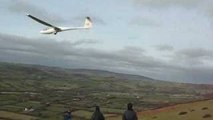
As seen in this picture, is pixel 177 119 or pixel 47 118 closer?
pixel 177 119

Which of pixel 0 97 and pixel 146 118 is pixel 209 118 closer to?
pixel 146 118

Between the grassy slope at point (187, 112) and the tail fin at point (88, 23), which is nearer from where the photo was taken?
the grassy slope at point (187, 112)

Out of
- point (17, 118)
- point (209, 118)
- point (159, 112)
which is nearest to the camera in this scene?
point (209, 118)

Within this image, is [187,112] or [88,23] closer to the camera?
[187,112]

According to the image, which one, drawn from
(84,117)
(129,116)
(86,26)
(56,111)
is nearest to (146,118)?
(86,26)

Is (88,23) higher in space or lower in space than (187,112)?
higher

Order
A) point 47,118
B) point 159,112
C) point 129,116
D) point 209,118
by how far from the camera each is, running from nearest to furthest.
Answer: point 129,116 → point 209,118 → point 159,112 → point 47,118

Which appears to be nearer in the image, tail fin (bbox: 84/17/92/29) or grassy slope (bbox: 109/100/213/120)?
grassy slope (bbox: 109/100/213/120)

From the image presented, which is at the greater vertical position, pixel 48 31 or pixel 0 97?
pixel 48 31

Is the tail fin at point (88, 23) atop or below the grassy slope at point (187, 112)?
atop

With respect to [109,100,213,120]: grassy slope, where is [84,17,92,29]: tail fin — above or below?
above
